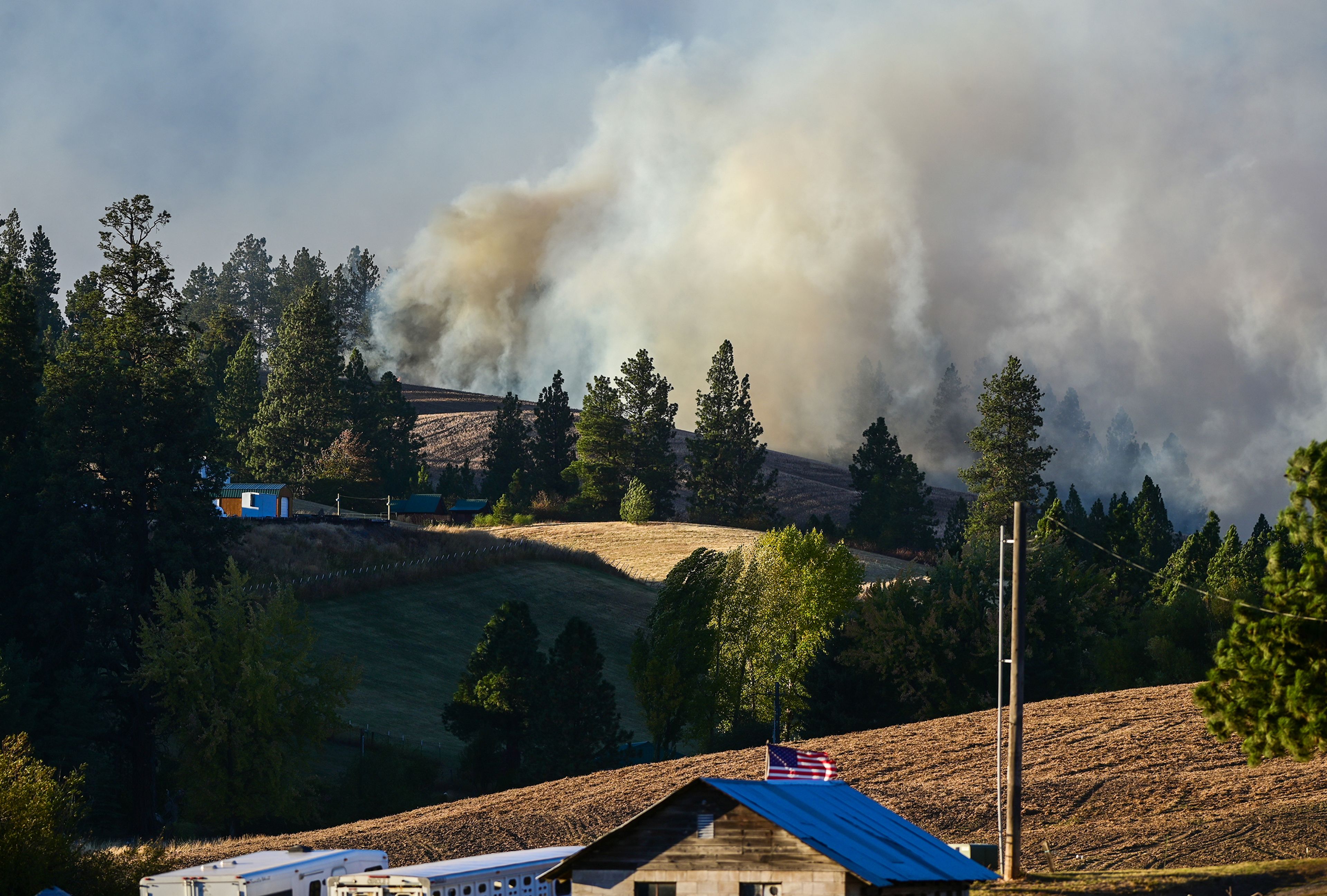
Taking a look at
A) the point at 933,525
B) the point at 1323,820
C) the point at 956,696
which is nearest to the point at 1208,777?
the point at 1323,820

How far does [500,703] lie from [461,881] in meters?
34.8

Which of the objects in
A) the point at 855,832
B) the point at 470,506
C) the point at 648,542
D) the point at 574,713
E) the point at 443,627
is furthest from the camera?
the point at 470,506

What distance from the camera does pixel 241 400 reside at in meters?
154

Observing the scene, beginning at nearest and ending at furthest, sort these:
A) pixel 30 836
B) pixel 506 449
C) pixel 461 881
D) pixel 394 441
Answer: pixel 461 881
pixel 30 836
pixel 394 441
pixel 506 449

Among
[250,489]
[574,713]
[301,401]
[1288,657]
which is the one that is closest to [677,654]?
[574,713]

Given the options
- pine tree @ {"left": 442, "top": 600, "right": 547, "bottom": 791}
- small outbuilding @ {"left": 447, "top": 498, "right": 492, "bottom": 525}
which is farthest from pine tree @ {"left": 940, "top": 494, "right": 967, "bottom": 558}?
pine tree @ {"left": 442, "top": 600, "right": 547, "bottom": 791}

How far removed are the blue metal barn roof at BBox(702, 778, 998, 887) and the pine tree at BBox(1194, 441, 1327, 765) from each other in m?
7.54

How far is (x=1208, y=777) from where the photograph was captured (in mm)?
44094

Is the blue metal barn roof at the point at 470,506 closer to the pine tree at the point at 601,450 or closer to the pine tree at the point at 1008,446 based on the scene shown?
the pine tree at the point at 601,450

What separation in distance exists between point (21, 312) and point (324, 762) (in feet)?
107

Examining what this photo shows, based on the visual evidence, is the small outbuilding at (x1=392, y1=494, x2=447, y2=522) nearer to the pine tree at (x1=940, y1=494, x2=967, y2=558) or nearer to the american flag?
the pine tree at (x1=940, y1=494, x2=967, y2=558)

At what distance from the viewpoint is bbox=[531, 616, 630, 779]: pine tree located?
6228 cm

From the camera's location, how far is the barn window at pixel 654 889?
26.1m

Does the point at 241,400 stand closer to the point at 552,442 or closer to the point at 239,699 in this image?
the point at 552,442
